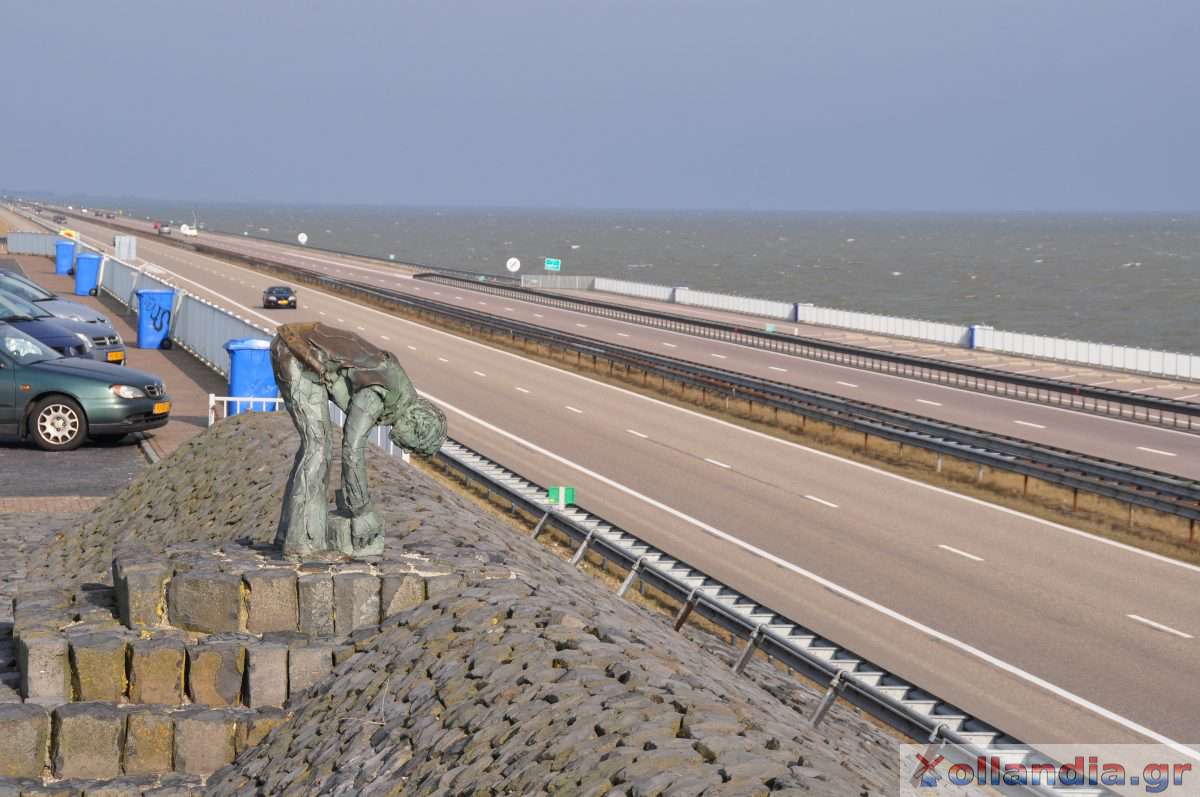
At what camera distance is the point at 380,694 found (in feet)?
34.3

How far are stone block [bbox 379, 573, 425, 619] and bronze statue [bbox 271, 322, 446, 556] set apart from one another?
2.27ft

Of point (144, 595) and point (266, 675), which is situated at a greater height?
point (144, 595)

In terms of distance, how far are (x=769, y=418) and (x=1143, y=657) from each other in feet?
64.2

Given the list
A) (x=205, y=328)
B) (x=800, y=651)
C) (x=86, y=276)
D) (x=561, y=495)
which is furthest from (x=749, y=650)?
(x=86, y=276)

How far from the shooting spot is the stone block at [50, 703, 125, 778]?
1049 centimetres

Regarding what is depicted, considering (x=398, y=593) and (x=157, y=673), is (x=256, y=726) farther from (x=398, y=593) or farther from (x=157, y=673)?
(x=398, y=593)

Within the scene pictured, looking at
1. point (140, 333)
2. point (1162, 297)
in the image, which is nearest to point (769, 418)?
point (140, 333)

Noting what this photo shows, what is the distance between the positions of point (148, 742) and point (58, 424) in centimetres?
1422

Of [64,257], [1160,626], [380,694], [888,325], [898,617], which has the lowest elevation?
[898,617]

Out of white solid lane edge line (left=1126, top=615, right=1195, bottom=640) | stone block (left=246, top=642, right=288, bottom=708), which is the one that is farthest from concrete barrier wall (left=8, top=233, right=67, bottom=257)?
stone block (left=246, top=642, right=288, bottom=708)

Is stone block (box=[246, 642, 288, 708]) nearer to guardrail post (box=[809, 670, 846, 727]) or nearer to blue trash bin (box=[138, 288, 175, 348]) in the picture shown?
guardrail post (box=[809, 670, 846, 727])

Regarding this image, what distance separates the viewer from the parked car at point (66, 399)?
23.1 meters

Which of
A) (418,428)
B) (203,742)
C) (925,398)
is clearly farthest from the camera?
(925,398)

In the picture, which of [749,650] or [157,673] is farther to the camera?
[749,650]
